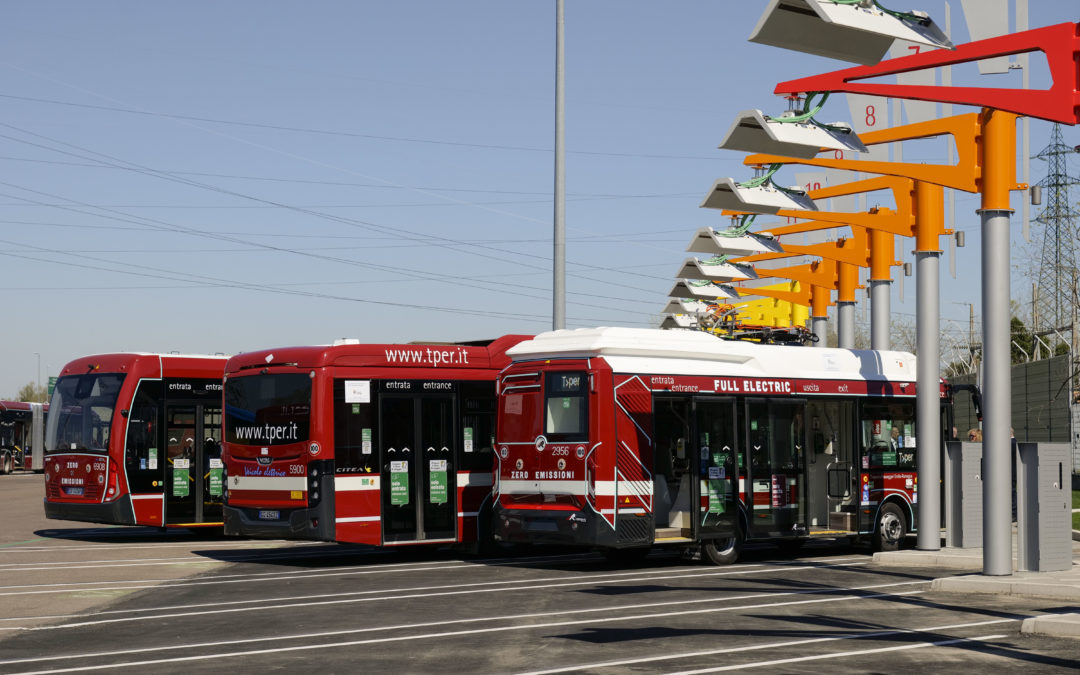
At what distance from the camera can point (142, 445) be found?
2341 cm

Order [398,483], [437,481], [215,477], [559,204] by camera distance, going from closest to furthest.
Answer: [398,483] < [437,481] < [215,477] < [559,204]

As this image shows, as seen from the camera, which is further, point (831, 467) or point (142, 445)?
point (142, 445)

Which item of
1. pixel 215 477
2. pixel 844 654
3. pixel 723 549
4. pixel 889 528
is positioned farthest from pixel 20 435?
pixel 844 654

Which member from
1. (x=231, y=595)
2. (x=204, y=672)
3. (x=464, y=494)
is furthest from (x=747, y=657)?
(x=464, y=494)

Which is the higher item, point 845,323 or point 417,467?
point 845,323

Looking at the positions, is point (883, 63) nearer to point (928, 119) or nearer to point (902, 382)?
point (928, 119)

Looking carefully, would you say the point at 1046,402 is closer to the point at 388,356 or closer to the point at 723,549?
the point at 723,549

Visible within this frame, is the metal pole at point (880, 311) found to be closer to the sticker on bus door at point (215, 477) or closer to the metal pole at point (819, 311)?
the metal pole at point (819, 311)

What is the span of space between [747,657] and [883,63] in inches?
300

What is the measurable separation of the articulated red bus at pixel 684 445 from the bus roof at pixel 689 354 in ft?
0.07

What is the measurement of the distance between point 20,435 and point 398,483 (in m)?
44.0

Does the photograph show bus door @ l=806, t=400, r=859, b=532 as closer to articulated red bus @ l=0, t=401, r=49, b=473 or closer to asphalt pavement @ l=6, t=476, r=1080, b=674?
asphalt pavement @ l=6, t=476, r=1080, b=674

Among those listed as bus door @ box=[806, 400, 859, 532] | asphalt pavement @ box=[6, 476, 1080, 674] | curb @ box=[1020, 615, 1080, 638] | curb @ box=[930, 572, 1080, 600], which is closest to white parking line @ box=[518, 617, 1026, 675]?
asphalt pavement @ box=[6, 476, 1080, 674]

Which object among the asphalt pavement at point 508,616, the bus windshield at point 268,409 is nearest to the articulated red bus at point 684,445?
the asphalt pavement at point 508,616
